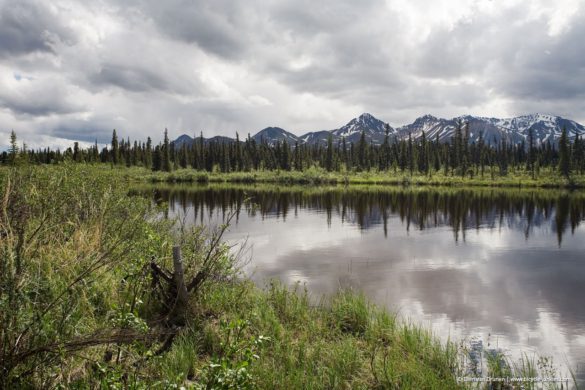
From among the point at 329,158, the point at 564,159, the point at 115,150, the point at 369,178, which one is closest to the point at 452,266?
the point at 369,178

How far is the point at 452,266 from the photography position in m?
21.4

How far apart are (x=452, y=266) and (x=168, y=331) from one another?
17916 mm

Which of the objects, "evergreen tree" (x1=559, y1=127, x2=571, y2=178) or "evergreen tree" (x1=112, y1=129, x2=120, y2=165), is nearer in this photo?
"evergreen tree" (x1=559, y1=127, x2=571, y2=178)

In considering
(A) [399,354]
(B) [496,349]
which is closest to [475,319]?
(B) [496,349]

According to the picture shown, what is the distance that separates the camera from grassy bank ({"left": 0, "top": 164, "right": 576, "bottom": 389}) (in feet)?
16.3

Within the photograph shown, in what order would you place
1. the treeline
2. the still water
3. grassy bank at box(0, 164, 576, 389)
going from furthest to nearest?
the treeline, the still water, grassy bank at box(0, 164, 576, 389)

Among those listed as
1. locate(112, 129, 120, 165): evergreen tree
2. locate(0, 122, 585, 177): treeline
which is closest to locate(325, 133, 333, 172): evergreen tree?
locate(0, 122, 585, 177): treeline

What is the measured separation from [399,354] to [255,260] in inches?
532

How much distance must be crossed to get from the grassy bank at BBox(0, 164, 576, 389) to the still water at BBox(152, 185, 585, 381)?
2.43 m

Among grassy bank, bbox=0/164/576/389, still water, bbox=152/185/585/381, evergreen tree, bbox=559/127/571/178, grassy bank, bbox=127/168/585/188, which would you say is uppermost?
evergreen tree, bbox=559/127/571/178

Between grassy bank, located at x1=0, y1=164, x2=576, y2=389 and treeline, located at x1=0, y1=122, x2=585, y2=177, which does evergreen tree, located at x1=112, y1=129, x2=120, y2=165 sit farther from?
grassy bank, located at x1=0, y1=164, x2=576, y2=389

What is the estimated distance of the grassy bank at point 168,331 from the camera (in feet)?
16.3

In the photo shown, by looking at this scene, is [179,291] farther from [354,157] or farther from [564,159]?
[354,157]

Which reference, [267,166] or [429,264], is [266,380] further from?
[267,166]
